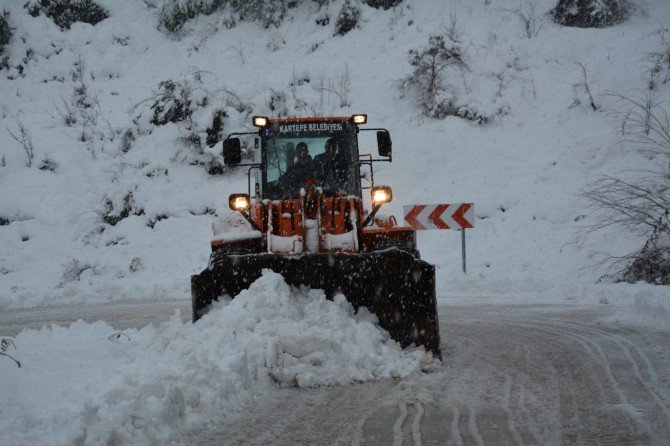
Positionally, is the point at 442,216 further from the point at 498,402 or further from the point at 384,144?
the point at 498,402

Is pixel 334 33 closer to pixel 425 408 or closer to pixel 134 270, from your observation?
pixel 134 270

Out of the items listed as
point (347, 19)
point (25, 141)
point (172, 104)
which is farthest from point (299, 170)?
point (347, 19)

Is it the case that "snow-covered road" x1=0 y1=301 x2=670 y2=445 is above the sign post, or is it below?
below

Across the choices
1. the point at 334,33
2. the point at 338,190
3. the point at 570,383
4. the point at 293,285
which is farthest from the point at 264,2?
the point at 570,383

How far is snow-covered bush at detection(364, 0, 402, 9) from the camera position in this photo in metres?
22.5

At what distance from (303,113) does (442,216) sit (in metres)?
8.03

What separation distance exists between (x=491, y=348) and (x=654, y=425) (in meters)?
2.55

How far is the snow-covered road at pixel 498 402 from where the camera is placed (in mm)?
3379

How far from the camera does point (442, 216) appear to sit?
1195 cm

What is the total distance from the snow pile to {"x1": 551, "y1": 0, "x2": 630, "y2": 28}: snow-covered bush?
1757 cm

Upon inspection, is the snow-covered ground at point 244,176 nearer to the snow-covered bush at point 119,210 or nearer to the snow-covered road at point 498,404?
the snow-covered bush at point 119,210

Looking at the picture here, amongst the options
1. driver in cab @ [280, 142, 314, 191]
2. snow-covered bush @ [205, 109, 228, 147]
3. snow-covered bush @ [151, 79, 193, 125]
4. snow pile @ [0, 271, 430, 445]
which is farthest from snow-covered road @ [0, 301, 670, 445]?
snow-covered bush @ [151, 79, 193, 125]

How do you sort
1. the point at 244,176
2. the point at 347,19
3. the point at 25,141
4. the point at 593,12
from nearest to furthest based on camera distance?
1. the point at 244,176
2. the point at 25,141
3. the point at 593,12
4. the point at 347,19

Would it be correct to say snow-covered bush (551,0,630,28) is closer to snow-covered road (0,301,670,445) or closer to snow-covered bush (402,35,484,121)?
snow-covered bush (402,35,484,121)
